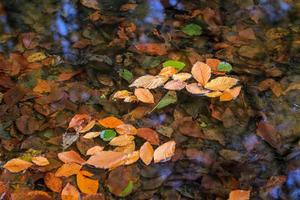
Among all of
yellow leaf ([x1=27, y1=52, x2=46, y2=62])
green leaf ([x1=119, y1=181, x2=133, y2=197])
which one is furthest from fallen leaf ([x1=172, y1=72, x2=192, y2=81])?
yellow leaf ([x1=27, y1=52, x2=46, y2=62])

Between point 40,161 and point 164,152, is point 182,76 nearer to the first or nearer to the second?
point 164,152

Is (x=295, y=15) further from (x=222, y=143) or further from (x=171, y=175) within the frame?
(x=171, y=175)

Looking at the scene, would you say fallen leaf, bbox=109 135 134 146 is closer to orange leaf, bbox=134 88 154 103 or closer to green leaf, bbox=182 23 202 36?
orange leaf, bbox=134 88 154 103

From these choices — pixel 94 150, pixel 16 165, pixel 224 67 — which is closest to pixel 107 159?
pixel 94 150

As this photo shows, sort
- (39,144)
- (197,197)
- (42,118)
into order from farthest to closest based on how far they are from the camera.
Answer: (42,118) < (39,144) < (197,197)

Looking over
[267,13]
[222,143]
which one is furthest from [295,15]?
[222,143]
